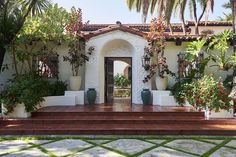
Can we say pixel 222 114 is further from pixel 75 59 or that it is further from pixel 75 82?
pixel 75 59

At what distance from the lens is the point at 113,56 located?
12781 millimetres

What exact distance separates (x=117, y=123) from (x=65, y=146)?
242cm

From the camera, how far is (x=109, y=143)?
22.2 feet

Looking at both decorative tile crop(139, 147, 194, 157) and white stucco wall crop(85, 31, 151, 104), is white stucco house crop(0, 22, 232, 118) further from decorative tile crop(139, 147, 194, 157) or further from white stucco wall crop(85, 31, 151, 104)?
decorative tile crop(139, 147, 194, 157)

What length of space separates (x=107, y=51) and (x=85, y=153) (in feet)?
24.6

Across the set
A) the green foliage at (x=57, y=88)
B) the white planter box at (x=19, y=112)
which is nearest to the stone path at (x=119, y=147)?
the white planter box at (x=19, y=112)

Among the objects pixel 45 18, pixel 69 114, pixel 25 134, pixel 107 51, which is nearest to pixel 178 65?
pixel 107 51

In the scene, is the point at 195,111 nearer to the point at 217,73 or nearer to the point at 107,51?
the point at 217,73

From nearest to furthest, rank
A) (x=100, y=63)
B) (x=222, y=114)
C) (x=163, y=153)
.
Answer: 1. (x=163, y=153)
2. (x=222, y=114)
3. (x=100, y=63)

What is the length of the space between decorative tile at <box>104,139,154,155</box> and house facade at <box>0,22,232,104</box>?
512 cm

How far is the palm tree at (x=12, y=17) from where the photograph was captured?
10.3m

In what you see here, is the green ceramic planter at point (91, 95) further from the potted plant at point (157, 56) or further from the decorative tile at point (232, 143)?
the decorative tile at point (232, 143)

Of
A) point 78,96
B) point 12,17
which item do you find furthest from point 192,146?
point 12,17

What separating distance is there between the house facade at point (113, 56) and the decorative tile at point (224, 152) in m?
5.97
